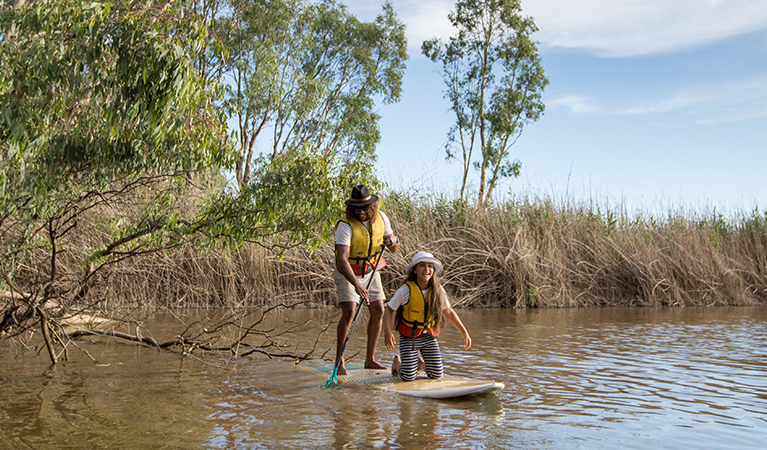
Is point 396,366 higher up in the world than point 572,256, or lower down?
lower down

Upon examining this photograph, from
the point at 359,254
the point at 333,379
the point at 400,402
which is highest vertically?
the point at 359,254

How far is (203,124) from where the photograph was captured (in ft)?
19.5

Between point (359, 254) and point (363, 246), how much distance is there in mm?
87

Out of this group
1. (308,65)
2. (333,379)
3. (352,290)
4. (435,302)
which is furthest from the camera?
(308,65)

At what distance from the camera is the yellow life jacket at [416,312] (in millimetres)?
5844

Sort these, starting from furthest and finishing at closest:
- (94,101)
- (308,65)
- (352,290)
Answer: (308,65) < (352,290) < (94,101)

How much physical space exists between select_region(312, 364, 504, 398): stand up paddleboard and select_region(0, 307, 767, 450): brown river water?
0.10 metres

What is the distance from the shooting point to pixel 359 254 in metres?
6.32

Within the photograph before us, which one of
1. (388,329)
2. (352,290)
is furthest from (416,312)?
(352,290)

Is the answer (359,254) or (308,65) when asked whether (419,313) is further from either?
(308,65)

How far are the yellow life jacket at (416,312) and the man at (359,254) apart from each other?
50 centimetres

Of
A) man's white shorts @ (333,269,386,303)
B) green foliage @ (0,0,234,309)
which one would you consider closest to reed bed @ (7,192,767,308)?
man's white shorts @ (333,269,386,303)

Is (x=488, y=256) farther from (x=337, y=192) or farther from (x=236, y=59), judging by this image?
(x=236, y=59)

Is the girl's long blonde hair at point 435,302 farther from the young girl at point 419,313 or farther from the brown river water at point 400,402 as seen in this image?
the brown river water at point 400,402
